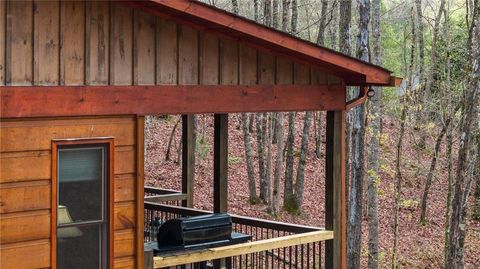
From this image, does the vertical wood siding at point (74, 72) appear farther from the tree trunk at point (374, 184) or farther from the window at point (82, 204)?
the tree trunk at point (374, 184)

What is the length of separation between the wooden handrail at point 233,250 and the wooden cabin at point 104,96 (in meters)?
0.02

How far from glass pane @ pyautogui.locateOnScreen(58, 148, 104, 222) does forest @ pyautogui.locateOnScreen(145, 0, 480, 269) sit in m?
7.37

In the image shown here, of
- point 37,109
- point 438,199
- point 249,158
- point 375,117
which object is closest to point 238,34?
point 37,109

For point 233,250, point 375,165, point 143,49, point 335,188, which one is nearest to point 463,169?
point 335,188

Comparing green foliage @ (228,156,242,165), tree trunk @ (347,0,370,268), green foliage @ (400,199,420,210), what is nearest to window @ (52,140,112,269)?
tree trunk @ (347,0,370,268)

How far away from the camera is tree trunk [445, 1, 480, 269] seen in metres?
11.9

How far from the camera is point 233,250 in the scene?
789 cm

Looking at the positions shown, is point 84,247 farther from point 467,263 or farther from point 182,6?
point 467,263

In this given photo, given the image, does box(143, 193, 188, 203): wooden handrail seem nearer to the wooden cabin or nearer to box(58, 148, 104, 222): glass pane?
the wooden cabin

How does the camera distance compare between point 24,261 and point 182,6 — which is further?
point 182,6

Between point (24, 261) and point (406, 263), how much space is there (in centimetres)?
1446

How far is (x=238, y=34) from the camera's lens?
7.57m

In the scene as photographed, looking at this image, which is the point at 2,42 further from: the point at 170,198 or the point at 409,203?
the point at 409,203

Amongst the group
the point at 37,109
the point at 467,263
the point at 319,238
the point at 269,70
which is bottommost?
the point at 467,263
